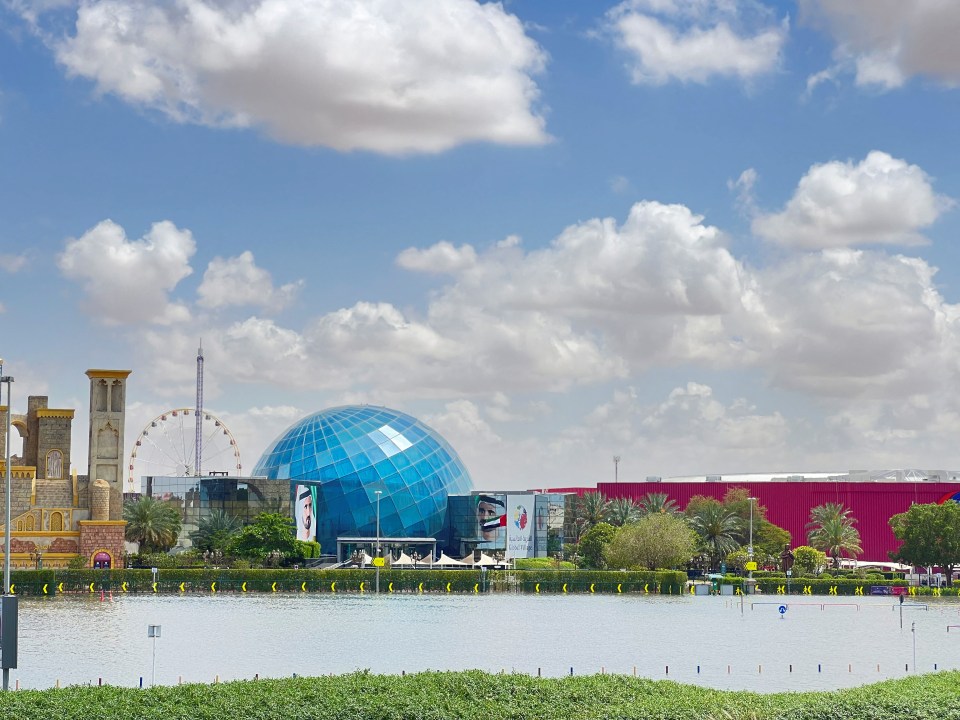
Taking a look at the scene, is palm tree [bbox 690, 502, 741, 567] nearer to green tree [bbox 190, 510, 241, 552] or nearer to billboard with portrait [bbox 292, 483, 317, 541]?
billboard with portrait [bbox 292, 483, 317, 541]

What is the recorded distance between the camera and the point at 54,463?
88.1m

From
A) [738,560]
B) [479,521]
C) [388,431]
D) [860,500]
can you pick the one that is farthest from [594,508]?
[860,500]

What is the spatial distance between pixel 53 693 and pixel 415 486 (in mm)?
89732

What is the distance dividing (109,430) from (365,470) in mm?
29698

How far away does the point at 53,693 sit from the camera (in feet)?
82.4

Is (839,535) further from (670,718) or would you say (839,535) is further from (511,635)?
(670,718)

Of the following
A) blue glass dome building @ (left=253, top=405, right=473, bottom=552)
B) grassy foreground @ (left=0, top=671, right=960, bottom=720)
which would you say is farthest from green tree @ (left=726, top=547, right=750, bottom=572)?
grassy foreground @ (left=0, top=671, right=960, bottom=720)

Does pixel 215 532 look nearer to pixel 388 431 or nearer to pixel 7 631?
pixel 388 431

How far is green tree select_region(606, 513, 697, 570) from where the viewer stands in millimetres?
88375

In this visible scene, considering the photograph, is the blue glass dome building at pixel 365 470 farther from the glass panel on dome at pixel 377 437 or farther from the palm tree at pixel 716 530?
the palm tree at pixel 716 530

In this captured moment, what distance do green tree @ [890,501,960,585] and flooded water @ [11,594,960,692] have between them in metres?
22.5

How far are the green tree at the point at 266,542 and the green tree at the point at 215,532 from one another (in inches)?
65.4

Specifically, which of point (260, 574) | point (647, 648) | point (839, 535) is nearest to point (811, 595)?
point (839, 535)

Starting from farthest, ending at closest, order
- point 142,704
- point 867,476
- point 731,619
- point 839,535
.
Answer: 1. point 867,476
2. point 839,535
3. point 731,619
4. point 142,704
